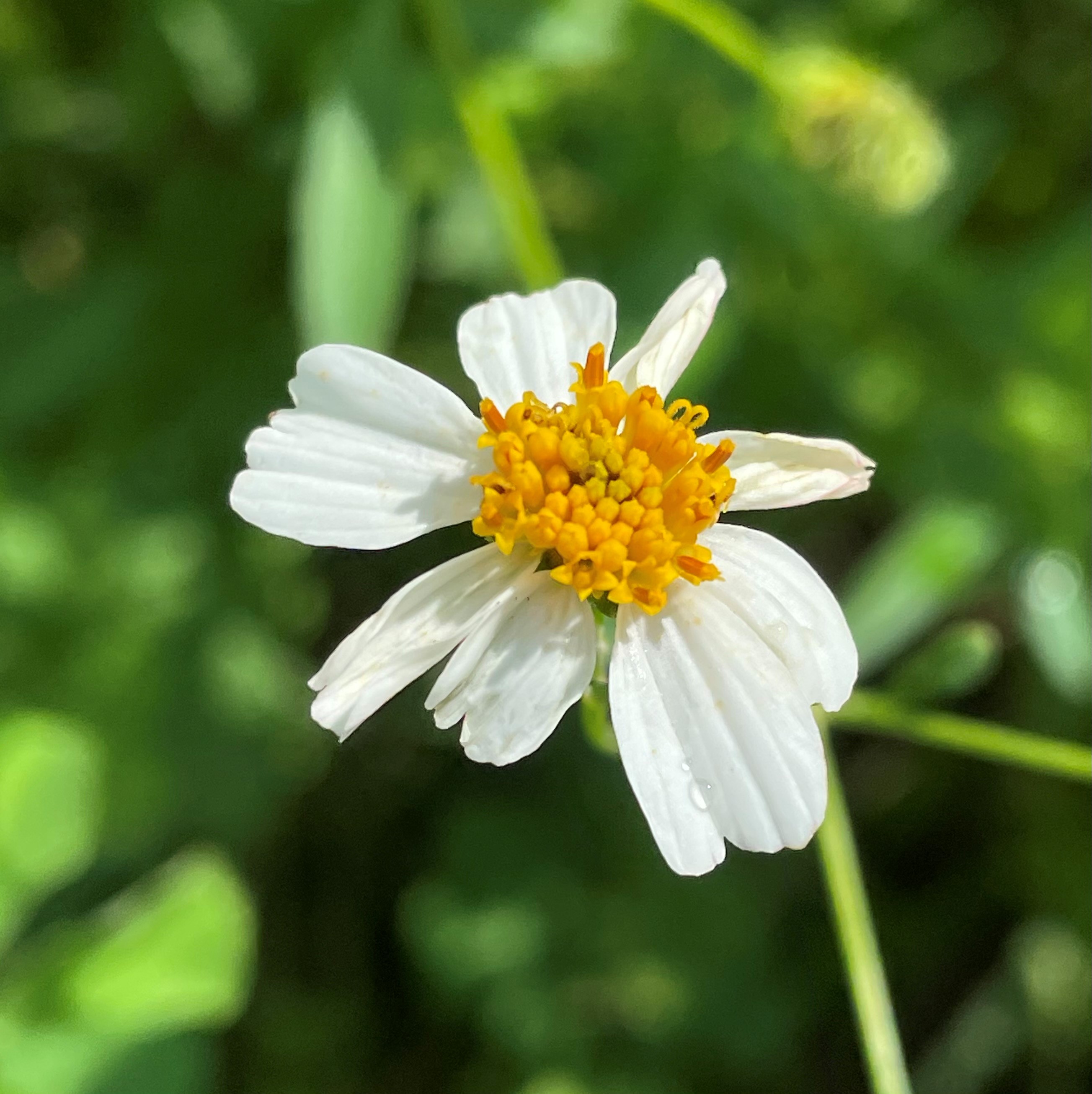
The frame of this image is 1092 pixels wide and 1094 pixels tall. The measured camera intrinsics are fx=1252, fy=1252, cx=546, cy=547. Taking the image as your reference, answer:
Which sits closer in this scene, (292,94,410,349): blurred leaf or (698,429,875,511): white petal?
(698,429,875,511): white petal

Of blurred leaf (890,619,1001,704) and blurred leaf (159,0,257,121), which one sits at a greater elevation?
blurred leaf (159,0,257,121)

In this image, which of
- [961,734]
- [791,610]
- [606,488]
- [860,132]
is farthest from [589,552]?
[860,132]

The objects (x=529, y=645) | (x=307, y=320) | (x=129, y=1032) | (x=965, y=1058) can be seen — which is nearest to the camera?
(x=529, y=645)

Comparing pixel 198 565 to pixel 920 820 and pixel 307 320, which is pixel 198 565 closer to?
pixel 307 320

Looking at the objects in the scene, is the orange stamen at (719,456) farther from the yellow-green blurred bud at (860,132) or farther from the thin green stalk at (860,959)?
the yellow-green blurred bud at (860,132)

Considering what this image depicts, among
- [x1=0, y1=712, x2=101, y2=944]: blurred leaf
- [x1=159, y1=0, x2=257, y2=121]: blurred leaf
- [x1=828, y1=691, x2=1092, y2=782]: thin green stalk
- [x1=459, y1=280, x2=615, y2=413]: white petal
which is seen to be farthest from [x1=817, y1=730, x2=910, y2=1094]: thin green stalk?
[x1=159, y1=0, x2=257, y2=121]: blurred leaf

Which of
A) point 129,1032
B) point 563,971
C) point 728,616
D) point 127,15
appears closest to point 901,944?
point 563,971

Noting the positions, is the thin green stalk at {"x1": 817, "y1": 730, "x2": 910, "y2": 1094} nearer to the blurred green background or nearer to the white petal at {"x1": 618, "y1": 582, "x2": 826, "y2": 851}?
the white petal at {"x1": 618, "y1": 582, "x2": 826, "y2": 851}
